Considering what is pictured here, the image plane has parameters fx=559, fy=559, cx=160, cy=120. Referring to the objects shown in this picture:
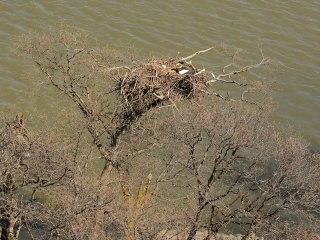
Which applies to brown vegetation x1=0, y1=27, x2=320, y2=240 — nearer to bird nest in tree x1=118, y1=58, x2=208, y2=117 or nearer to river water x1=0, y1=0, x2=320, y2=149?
bird nest in tree x1=118, y1=58, x2=208, y2=117

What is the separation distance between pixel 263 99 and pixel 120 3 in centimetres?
1090

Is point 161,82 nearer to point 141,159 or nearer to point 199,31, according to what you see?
point 141,159

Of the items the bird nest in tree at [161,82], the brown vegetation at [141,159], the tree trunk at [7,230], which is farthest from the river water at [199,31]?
the bird nest in tree at [161,82]

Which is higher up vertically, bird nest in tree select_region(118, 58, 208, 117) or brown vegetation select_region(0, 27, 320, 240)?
bird nest in tree select_region(118, 58, 208, 117)

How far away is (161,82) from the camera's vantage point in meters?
18.1

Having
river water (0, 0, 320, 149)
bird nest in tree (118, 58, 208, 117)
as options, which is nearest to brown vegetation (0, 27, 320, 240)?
bird nest in tree (118, 58, 208, 117)

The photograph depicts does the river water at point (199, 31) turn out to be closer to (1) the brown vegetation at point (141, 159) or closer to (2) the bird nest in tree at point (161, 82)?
(1) the brown vegetation at point (141, 159)

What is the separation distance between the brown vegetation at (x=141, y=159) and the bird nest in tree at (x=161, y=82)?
0.04m

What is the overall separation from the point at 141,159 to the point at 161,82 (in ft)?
20.9

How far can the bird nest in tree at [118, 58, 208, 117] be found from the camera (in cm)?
1809

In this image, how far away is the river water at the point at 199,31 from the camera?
29.5m

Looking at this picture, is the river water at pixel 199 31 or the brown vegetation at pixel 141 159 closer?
the brown vegetation at pixel 141 159

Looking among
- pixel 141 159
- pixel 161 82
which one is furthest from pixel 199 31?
pixel 161 82

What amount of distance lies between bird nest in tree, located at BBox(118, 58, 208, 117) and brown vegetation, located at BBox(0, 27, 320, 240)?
4 centimetres
